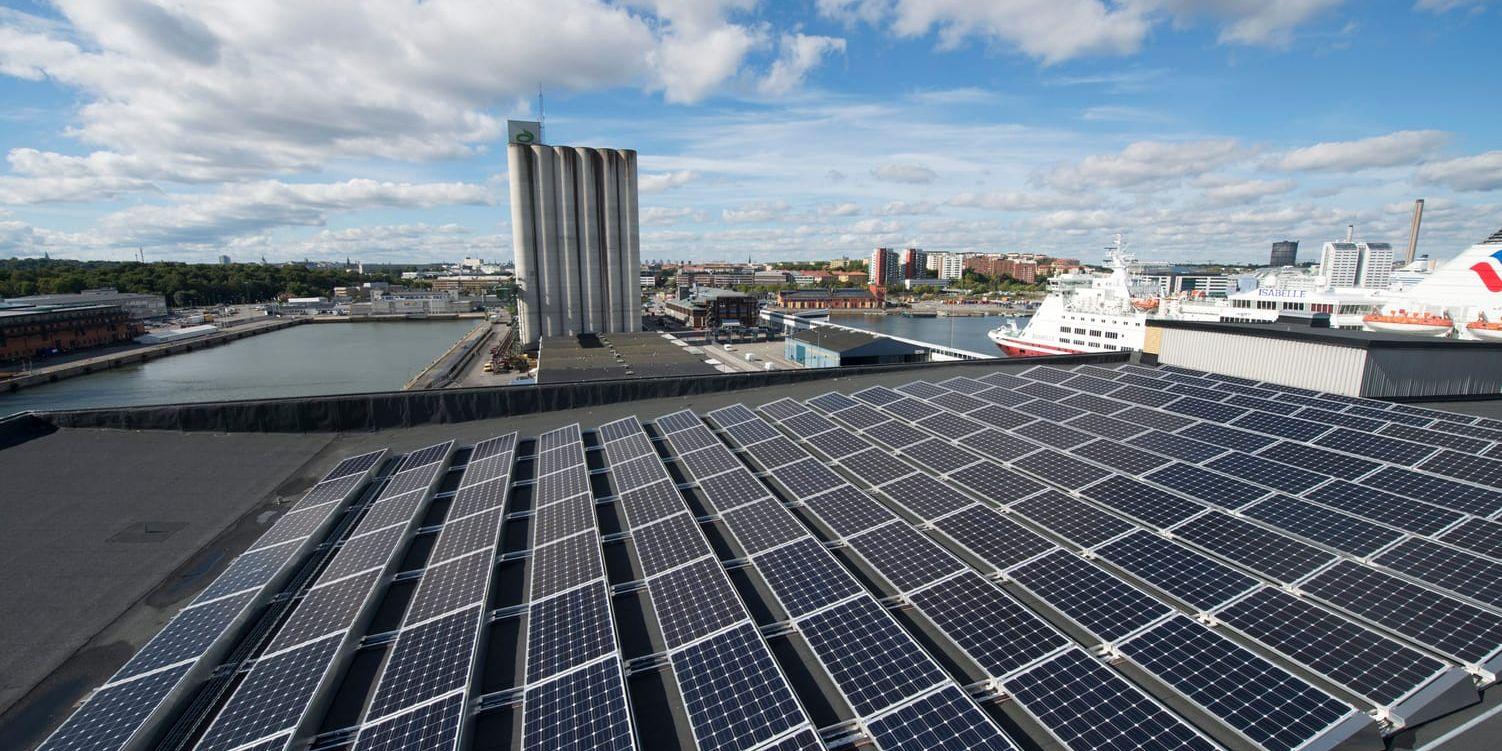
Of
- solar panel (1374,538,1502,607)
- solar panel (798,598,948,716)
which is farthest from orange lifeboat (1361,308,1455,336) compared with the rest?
solar panel (798,598,948,716)

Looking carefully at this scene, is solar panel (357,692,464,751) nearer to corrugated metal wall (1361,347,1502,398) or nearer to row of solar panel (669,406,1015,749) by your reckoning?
row of solar panel (669,406,1015,749)

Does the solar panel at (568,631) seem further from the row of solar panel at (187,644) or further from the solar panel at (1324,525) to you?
the solar panel at (1324,525)

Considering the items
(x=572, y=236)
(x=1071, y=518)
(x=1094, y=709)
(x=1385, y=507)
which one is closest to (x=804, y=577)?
(x=1094, y=709)

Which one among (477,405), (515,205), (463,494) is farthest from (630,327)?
(463,494)

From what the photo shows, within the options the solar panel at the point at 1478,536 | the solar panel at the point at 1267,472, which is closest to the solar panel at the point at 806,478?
the solar panel at the point at 1267,472

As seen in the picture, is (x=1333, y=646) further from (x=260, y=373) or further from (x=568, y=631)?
(x=260, y=373)

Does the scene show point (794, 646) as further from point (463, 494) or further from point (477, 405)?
point (477, 405)
